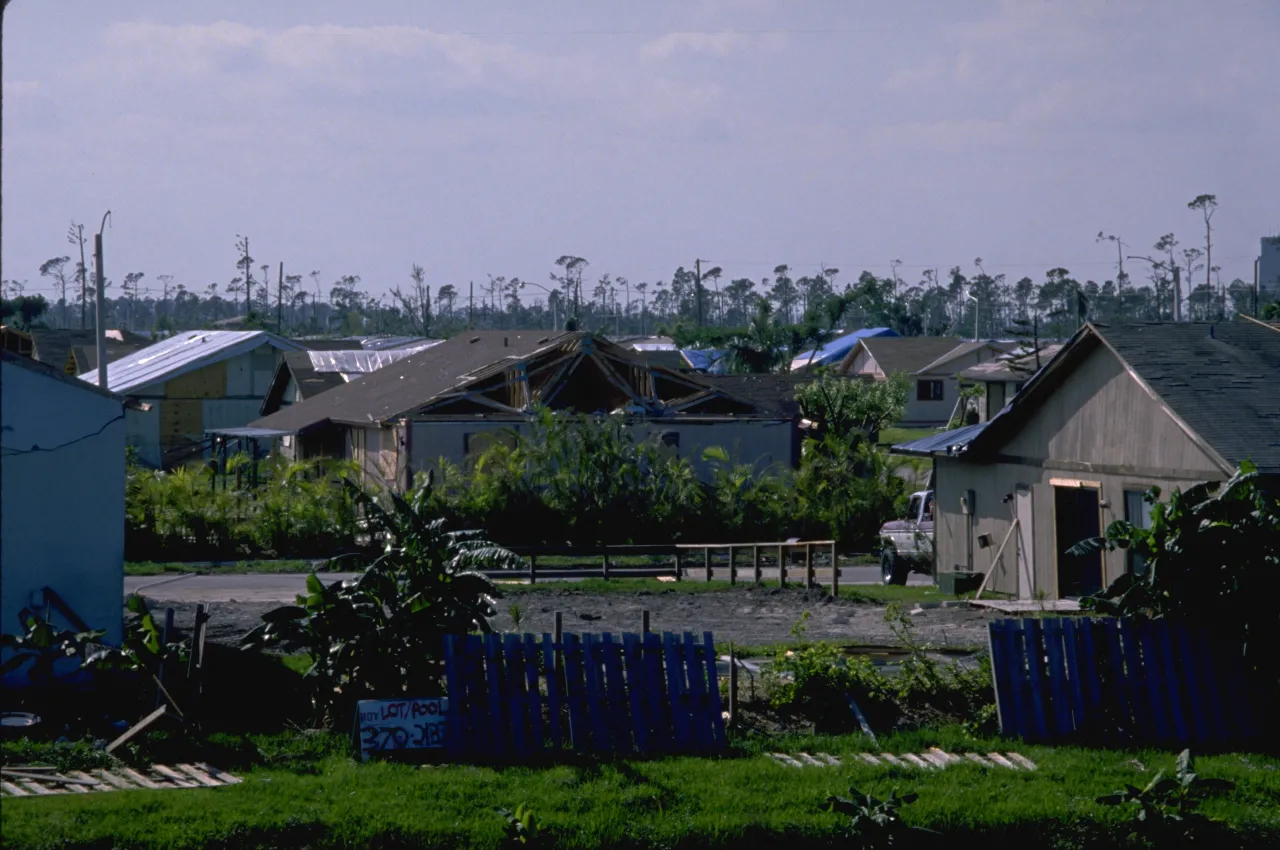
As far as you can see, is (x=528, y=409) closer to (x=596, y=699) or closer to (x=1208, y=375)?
(x=1208, y=375)

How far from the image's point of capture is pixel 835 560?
88.3 feet

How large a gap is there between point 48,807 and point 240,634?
28.6 ft


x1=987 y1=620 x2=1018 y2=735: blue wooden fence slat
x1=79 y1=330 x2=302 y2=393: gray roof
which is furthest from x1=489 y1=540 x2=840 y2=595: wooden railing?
x1=79 y1=330 x2=302 y2=393: gray roof

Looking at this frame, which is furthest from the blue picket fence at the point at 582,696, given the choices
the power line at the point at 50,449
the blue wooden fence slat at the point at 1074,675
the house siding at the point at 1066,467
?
the house siding at the point at 1066,467

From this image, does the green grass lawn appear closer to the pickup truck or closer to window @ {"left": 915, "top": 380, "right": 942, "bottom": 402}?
the pickup truck

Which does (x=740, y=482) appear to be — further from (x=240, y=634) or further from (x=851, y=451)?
(x=240, y=634)

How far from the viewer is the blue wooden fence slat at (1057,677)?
13.0 m

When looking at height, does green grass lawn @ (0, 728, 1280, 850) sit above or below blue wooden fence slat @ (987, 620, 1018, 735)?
below

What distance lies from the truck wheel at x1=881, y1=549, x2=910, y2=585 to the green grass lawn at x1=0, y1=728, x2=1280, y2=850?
60.7ft

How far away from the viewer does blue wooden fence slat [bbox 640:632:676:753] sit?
1229cm

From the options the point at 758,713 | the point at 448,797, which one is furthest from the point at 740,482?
the point at 448,797

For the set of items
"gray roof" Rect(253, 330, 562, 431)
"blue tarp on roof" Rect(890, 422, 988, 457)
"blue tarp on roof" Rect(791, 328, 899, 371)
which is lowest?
"blue tarp on roof" Rect(890, 422, 988, 457)

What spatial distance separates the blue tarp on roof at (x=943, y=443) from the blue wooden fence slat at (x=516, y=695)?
1679cm

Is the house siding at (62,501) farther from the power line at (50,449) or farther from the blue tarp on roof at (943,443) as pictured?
the blue tarp on roof at (943,443)
